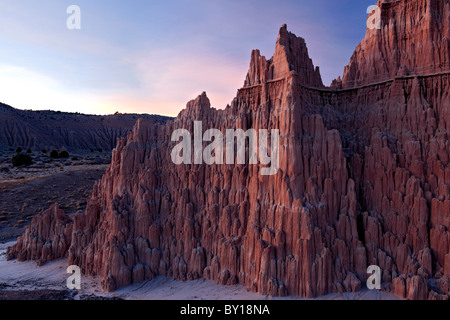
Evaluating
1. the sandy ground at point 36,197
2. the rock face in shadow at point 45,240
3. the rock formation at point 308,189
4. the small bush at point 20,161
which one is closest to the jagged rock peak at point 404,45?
the rock formation at point 308,189

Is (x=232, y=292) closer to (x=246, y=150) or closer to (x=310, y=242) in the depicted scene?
(x=310, y=242)

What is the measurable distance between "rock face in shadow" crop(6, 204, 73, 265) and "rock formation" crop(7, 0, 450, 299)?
2.36 metres

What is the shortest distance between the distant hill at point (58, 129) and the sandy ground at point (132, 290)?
81969 mm

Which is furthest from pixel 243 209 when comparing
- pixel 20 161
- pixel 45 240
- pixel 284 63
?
pixel 20 161

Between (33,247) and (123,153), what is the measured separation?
11058 mm

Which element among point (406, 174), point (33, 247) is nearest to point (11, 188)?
point (33, 247)

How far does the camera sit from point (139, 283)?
20.3m

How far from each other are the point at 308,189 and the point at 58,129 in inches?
4403

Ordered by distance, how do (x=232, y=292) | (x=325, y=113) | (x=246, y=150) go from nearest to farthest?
(x=232, y=292), (x=246, y=150), (x=325, y=113)

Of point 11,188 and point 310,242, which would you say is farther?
point 11,188

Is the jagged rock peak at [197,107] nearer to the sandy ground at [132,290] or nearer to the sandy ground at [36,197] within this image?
the sandy ground at [132,290]

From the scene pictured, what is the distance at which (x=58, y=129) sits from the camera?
109562 millimetres

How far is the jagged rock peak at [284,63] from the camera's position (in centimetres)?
2303

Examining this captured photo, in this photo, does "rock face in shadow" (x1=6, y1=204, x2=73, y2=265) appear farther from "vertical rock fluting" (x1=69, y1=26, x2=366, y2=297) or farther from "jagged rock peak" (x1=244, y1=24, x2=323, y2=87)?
"jagged rock peak" (x1=244, y1=24, x2=323, y2=87)
